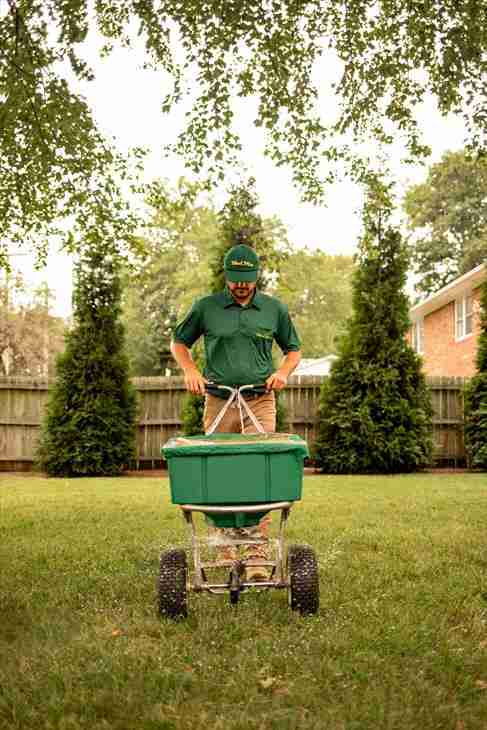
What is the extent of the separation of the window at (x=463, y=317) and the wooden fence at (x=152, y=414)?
8.27 meters

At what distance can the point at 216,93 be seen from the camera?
7500 millimetres

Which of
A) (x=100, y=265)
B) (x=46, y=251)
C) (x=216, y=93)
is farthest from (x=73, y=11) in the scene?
(x=100, y=265)

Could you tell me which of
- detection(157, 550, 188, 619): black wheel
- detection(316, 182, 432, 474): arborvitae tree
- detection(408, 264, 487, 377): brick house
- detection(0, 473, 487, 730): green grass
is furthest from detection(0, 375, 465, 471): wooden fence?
detection(157, 550, 188, 619): black wheel

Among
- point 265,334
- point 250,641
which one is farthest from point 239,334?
point 250,641

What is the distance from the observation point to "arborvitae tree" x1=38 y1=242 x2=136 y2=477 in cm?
1352

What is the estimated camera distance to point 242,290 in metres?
4.40

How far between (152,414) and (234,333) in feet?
35.5

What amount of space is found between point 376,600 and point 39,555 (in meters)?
2.49

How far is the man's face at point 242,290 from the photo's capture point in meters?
4.36

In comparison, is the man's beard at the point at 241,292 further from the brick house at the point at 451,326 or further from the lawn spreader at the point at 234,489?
the brick house at the point at 451,326

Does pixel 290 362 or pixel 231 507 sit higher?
pixel 290 362

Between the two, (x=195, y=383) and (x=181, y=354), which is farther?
(x=181, y=354)

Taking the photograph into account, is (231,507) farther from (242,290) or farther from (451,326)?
(451,326)

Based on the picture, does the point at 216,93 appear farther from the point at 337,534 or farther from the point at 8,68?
the point at 337,534
